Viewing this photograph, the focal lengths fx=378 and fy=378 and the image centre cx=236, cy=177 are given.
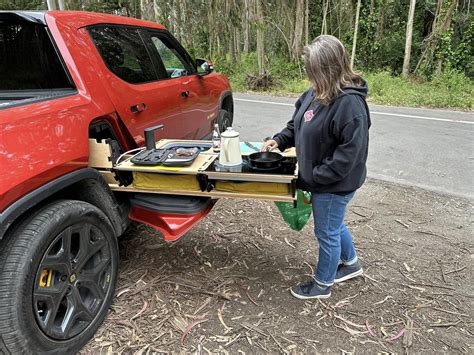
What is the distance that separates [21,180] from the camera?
75.1 inches

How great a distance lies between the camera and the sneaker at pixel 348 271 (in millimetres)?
2977

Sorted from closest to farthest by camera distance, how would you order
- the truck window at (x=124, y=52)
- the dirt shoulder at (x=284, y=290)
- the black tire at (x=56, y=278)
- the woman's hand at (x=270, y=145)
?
the black tire at (x=56, y=278) < the dirt shoulder at (x=284, y=290) < the woman's hand at (x=270, y=145) < the truck window at (x=124, y=52)

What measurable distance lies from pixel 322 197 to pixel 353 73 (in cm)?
81

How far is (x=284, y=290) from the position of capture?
2.91 metres

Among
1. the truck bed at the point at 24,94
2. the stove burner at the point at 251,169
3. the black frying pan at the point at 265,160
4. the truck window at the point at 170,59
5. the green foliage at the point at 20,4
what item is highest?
the green foliage at the point at 20,4

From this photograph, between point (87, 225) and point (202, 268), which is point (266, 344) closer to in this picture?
point (202, 268)

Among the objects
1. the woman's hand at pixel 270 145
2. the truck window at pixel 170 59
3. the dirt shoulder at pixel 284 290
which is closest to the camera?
the dirt shoulder at pixel 284 290

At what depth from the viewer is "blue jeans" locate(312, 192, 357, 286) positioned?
2.52 meters

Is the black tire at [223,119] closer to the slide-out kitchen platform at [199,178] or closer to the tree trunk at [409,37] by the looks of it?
the slide-out kitchen platform at [199,178]

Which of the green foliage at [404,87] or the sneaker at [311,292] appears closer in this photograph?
the sneaker at [311,292]

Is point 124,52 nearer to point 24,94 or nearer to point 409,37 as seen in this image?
point 24,94

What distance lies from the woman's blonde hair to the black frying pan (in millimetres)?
538

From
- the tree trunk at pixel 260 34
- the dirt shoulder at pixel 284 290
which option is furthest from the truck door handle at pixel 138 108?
the tree trunk at pixel 260 34

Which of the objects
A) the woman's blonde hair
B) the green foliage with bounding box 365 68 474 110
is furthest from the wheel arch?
the green foliage with bounding box 365 68 474 110
